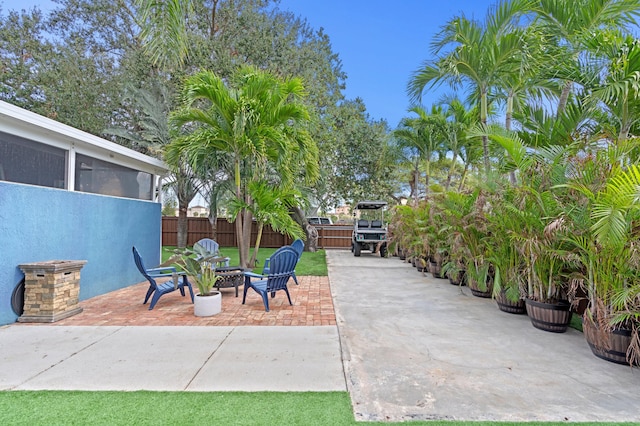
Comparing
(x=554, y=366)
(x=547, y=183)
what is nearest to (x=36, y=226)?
(x=554, y=366)

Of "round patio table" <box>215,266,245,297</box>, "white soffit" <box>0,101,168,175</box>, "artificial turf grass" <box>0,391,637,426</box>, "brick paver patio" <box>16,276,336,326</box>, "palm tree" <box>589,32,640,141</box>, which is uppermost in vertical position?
"palm tree" <box>589,32,640,141</box>

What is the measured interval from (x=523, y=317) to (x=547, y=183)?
2.08 meters

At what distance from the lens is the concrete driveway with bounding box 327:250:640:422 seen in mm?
2477

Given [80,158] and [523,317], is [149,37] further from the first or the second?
[523,317]

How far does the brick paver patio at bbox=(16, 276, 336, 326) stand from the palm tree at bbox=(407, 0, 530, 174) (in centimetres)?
387

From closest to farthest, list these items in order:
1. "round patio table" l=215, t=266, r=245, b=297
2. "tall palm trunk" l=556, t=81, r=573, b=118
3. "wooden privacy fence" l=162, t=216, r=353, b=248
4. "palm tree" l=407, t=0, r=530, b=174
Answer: "tall palm trunk" l=556, t=81, r=573, b=118
"round patio table" l=215, t=266, r=245, b=297
"palm tree" l=407, t=0, r=530, b=174
"wooden privacy fence" l=162, t=216, r=353, b=248

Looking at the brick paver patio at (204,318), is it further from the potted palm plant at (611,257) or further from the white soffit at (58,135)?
the potted palm plant at (611,257)

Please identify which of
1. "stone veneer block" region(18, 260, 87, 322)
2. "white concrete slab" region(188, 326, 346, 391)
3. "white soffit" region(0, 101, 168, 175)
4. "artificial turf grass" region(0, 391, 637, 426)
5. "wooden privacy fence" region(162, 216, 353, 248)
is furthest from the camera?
"wooden privacy fence" region(162, 216, 353, 248)

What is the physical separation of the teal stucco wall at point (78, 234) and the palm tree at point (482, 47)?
7020 millimetres

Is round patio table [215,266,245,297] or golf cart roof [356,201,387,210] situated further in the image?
golf cart roof [356,201,387,210]

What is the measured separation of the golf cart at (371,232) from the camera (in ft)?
44.6

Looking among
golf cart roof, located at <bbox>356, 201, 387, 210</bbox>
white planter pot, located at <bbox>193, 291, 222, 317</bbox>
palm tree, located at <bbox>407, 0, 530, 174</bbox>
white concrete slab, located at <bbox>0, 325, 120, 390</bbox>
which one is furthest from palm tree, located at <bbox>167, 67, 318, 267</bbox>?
golf cart roof, located at <bbox>356, 201, 387, 210</bbox>

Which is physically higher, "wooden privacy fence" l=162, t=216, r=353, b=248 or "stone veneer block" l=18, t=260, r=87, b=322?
"wooden privacy fence" l=162, t=216, r=353, b=248

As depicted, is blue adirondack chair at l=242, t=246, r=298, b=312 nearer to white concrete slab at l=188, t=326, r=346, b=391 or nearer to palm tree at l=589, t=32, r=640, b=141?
white concrete slab at l=188, t=326, r=346, b=391
